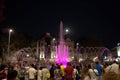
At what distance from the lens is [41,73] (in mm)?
20234

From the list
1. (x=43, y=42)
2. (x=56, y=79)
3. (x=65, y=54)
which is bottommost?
(x=56, y=79)

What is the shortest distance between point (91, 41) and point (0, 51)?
47216 mm

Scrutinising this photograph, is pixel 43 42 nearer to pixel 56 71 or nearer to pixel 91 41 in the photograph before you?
pixel 91 41

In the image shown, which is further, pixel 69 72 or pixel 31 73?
pixel 31 73

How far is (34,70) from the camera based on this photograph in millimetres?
20172

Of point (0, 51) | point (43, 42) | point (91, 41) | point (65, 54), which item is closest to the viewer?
point (65, 54)

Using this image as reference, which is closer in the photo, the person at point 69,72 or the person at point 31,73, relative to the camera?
the person at point 69,72

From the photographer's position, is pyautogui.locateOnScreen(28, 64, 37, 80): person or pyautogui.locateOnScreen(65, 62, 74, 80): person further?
pyautogui.locateOnScreen(28, 64, 37, 80): person

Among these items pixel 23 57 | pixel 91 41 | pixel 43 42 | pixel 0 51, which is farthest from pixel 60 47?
pixel 91 41

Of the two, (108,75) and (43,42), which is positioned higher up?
(43,42)

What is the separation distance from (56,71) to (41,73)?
173 cm

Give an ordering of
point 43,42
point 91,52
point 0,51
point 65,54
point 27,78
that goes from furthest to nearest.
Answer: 1. point 43,42
2. point 0,51
3. point 91,52
4. point 65,54
5. point 27,78

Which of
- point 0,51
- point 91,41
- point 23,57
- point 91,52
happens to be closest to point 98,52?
point 91,52

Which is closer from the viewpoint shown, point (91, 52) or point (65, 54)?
point (65, 54)
